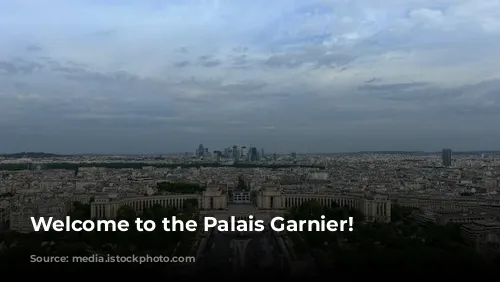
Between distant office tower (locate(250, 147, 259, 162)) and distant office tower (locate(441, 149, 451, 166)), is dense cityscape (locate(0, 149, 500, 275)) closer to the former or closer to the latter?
distant office tower (locate(441, 149, 451, 166))

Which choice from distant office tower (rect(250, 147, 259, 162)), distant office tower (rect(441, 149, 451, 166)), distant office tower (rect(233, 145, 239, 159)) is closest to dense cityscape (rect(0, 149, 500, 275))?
distant office tower (rect(441, 149, 451, 166))

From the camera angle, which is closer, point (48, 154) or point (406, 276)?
point (406, 276)

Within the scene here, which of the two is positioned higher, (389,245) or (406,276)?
(406,276)

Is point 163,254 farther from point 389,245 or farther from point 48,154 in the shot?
point 48,154

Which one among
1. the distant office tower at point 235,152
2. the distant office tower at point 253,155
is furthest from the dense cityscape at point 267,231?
the distant office tower at point 235,152

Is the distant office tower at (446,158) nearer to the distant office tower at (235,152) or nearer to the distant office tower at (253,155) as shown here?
the distant office tower at (253,155)

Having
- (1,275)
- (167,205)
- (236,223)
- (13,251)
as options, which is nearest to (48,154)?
(167,205)

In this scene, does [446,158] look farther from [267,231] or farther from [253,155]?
[267,231]

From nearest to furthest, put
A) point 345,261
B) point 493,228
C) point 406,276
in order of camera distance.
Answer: point 406,276 → point 345,261 → point 493,228

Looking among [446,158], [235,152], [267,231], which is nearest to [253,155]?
[235,152]

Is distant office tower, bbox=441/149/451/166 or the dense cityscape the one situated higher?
distant office tower, bbox=441/149/451/166

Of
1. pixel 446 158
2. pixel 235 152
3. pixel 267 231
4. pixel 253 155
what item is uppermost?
pixel 235 152
